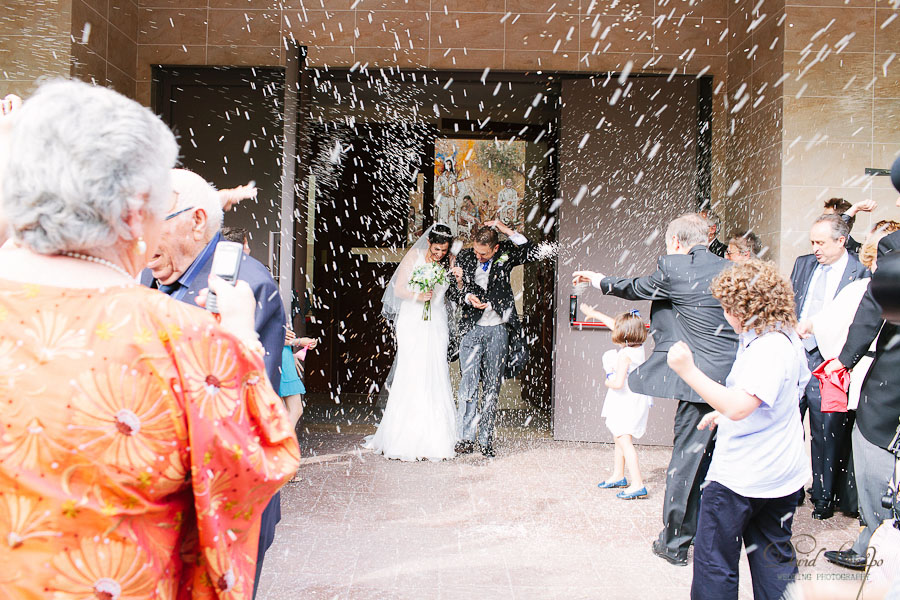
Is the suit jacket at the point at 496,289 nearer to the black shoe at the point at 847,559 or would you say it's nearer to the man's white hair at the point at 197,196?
the black shoe at the point at 847,559

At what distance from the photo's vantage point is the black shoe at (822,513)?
16.2 ft

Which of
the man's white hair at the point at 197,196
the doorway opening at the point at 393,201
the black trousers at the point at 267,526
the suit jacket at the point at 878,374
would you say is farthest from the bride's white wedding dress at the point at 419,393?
the man's white hair at the point at 197,196

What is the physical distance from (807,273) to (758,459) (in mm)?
3197

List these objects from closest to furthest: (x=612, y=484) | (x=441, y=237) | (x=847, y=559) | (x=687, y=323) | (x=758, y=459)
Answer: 1. (x=758, y=459)
2. (x=847, y=559)
3. (x=687, y=323)
4. (x=612, y=484)
5. (x=441, y=237)

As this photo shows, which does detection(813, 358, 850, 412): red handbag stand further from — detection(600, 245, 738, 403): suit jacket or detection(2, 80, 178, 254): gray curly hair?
detection(2, 80, 178, 254): gray curly hair

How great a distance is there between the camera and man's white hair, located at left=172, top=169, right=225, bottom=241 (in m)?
2.05

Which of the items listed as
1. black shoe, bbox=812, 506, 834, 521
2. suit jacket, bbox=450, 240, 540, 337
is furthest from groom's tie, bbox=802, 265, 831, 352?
suit jacket, bbox=450, 240, 540, 337

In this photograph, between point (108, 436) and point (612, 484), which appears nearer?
point (108, 436)

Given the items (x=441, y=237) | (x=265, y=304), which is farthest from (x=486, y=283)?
(x=265, y=304)

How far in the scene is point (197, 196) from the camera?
2082mm

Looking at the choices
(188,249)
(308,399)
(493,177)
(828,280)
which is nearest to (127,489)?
(188,249)

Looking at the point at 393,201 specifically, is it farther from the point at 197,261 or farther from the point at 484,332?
the point at 197,261

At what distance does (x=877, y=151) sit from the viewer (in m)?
6.18

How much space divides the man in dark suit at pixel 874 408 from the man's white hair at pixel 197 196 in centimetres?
290
